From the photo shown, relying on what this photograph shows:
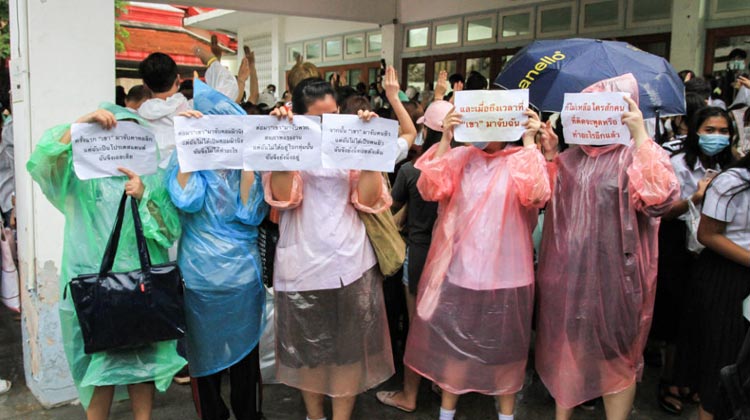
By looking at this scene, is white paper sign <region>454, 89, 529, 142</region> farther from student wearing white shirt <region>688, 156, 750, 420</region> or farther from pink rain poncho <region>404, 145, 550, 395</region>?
student wearing white shirt <region>688, 156, 750, 420</region>

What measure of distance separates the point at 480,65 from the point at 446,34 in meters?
1.03

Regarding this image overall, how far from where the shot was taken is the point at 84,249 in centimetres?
242

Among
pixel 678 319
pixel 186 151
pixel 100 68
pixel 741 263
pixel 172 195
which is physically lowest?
pixel 678 319

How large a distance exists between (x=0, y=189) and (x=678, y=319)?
4.68 meters

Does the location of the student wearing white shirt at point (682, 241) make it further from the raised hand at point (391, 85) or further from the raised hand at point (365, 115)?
the raised hand at point (365, 115)

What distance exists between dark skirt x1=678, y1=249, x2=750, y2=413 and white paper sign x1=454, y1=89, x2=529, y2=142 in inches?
45.7

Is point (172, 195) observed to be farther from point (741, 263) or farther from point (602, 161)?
point (741, 263)

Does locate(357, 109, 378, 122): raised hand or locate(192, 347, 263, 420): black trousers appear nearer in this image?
locate(357, 109, 378, 122): raised hand

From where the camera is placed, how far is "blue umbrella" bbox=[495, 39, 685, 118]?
3.05 m

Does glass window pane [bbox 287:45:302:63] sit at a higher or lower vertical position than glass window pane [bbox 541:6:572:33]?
higher

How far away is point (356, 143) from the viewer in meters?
2.56

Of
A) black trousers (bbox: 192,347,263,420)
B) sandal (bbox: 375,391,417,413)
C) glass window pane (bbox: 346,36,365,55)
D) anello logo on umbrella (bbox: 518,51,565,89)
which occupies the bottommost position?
sandal (bbox: 375,391,417,413)

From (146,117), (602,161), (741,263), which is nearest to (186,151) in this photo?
(146,117)

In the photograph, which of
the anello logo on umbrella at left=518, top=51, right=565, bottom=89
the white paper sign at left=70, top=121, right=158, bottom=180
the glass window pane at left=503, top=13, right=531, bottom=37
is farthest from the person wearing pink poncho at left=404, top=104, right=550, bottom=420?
the glass window pane at left=503, top=13, right=531, bottom=37
